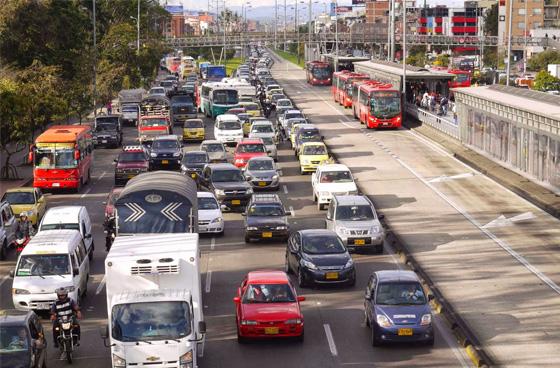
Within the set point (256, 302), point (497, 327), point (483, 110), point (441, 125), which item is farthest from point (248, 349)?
point (441, 125)

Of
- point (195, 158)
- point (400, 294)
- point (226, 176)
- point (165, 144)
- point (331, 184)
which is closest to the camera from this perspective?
point (400, 294)

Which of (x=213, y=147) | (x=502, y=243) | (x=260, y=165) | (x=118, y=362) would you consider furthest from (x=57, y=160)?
(x=118, y=362)

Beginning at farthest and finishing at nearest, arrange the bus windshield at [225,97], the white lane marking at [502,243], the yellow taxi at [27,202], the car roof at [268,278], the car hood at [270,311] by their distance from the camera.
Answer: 1. the bus windshield at [225,97]
2. the yellow taxi at [27,202]
3. the white lane marking at [502,243]
4. the car roof at [268,278]
5. the car hood at [270,311]

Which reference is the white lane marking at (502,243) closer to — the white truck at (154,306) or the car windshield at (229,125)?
the white truck at (154,306)

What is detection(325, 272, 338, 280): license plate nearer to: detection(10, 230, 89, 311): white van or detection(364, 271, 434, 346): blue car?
detection(364, 271, 434, 346): blue car

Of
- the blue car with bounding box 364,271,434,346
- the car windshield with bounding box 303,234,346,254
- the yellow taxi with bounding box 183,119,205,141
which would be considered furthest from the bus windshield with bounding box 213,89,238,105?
the blue car with bounding box 364,271,434,346

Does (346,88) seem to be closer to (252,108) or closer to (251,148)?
(252,108)

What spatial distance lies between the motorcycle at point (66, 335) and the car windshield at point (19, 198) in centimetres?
1744

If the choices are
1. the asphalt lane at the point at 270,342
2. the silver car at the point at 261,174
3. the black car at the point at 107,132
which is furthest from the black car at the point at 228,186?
the black car at the point at 107,132

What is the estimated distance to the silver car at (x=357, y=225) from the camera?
35.1 meters

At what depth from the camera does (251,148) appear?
54.8 meters

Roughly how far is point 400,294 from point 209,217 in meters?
14.8

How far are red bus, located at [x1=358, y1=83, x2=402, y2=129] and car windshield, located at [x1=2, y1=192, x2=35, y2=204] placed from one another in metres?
33.5

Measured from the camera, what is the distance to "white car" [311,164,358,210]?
43.3 metres
